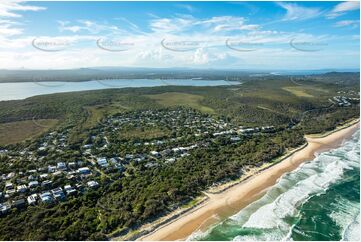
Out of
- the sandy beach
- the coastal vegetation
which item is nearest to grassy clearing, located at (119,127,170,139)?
the coastal vegetation

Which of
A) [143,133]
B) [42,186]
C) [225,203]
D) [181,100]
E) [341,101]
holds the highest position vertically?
[181,100]

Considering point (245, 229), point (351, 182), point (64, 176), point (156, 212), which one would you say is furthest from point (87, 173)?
point (351, 182)

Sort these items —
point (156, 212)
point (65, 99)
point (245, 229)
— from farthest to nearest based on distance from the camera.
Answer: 1. point (65, 99)
2. point (156, 212)
3. point (245, 229)

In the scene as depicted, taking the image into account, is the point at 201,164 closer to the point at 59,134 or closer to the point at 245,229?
the point at 245,229

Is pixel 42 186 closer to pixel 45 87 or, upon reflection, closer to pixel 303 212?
pixel 303 212

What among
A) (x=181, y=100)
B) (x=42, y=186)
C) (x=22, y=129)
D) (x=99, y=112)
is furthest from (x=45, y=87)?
(x=42, y=186)

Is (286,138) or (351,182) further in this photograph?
(286,138)
